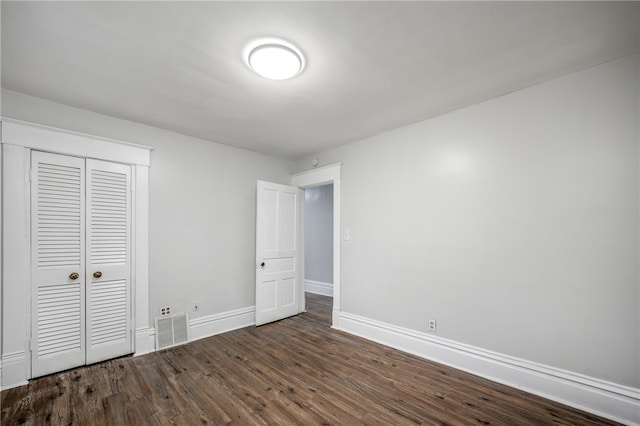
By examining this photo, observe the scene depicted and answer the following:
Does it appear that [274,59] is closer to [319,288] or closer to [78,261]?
[78,261]

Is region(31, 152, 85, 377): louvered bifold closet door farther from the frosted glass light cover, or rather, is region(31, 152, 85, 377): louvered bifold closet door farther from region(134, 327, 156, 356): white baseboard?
the frosted glass light cover

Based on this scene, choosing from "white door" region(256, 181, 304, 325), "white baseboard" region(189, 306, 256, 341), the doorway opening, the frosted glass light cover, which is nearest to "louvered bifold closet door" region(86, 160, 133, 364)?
"white baseboard" region(189, 306, 256, 341)

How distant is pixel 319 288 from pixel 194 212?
11.5 ft

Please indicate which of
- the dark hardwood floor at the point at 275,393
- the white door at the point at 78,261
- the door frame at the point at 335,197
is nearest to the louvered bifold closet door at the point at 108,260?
the white door at the point at 78,261

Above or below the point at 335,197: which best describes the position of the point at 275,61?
above

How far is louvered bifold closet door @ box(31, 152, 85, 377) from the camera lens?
2557mm

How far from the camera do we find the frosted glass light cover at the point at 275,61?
187cm

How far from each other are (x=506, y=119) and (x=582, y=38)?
779 millimetres

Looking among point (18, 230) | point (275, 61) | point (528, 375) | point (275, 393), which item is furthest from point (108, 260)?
point (528, 375)

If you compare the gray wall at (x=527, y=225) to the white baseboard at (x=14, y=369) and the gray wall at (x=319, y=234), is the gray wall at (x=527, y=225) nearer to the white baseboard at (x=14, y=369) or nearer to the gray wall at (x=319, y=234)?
the gray wall at (x=319, y=234)

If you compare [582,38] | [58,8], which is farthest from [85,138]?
[582,38]

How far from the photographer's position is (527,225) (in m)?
2.40

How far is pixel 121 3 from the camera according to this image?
1527 millimetres

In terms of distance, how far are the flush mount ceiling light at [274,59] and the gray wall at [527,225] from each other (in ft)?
5.83
